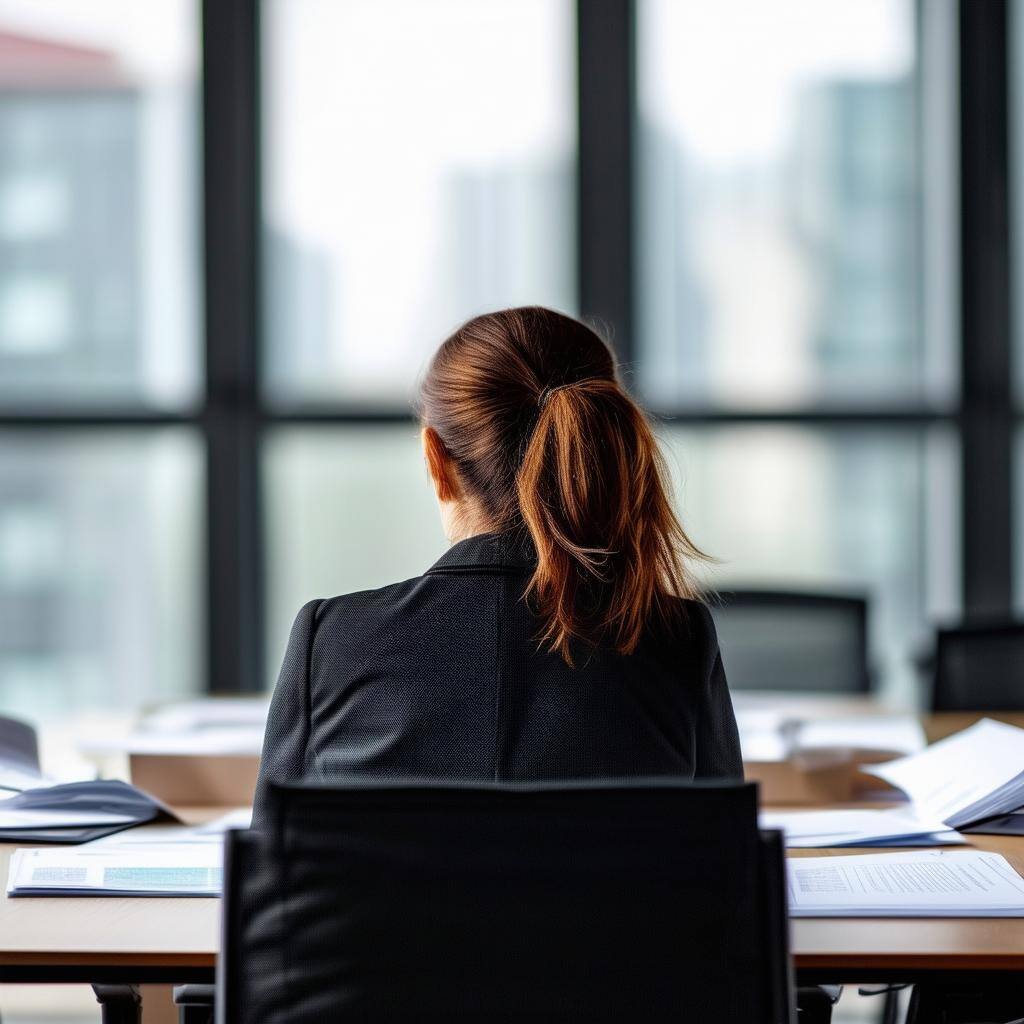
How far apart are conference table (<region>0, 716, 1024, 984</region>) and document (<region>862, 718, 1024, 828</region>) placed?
352mm

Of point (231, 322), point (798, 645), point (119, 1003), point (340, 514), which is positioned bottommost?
point (119, 1003)

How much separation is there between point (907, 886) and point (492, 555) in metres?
0.54

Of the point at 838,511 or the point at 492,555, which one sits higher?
the point at 492,555

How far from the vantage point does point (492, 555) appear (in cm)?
118

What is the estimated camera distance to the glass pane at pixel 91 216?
375 centimetres

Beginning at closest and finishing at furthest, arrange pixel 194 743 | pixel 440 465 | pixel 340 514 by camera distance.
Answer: pixel 440 465 < pixel 194 743 < pixel 340 514

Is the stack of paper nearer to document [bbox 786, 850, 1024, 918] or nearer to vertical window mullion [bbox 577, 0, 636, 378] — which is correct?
document [bbox 786, 850, 1024, 918]

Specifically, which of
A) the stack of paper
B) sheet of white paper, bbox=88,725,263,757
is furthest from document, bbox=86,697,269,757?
the stack of paper

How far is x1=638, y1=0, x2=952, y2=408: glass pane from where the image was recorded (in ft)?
12.2

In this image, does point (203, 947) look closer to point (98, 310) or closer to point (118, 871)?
point (118, 871)

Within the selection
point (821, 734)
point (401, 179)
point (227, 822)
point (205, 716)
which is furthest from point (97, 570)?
point (821, 734)

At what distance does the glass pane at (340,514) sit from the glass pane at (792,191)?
0.82 metres

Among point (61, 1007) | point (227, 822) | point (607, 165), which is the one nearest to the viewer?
point (227, 822)

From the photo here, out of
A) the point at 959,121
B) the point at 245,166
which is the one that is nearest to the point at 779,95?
the point at 959,121
